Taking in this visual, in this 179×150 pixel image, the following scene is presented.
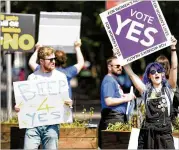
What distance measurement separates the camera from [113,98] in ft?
30.0

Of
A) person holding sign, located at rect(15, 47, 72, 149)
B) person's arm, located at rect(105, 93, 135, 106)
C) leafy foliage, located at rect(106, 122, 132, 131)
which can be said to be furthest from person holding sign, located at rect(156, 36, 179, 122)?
person holding sign, located at rect(15, 47, 72, 149)

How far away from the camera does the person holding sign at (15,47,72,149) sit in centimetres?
809

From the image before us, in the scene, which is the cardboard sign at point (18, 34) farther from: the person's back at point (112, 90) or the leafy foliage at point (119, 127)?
the leafy foliage at point (119, 127)

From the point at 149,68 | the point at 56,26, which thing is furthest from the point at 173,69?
the point at 56,26

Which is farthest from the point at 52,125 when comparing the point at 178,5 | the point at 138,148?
the point at 178,5

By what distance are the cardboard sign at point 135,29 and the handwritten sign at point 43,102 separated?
803 mm

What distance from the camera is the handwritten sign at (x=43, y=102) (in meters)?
8.27

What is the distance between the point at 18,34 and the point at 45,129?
3.40 meters

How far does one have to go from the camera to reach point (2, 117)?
10992 mm

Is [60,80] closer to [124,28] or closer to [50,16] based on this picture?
[124,28]

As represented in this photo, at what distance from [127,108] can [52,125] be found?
1506mm

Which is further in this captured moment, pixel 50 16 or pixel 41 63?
pixel 50 16

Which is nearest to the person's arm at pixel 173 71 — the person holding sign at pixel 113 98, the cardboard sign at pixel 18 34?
the person holding sign at pixel 113 98

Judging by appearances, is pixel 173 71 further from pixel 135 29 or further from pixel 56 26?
pixel 56 26
